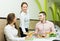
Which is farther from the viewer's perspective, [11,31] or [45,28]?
[45,28]

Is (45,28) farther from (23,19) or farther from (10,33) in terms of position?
(10,33)

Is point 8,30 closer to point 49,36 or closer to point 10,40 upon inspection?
point 10,40

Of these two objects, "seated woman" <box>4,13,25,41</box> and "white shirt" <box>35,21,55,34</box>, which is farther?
"white shirt" <box>35,21,55,34</box>

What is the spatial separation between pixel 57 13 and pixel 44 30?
1467 millimetres

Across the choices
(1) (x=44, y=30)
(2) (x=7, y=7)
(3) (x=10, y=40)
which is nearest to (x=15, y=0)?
(2) (x=7, y=7)

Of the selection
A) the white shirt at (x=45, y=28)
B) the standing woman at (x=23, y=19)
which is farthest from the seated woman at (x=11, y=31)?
the white shirt at (x=45, y=28)

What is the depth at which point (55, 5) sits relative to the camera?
486 centimetres

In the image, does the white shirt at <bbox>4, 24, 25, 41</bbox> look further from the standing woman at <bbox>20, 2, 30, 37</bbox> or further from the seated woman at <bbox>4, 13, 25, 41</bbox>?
the standing woman at <bbox>20, 2, 30, 37</bbox>

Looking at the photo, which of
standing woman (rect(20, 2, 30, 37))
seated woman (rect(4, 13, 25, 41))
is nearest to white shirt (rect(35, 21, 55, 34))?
standing woman (rect(20, 2, 30, 37))

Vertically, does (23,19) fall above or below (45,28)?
above

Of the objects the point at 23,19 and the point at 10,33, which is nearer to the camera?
the point at 10,33

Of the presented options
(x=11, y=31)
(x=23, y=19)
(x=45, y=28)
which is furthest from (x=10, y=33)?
(x=45, y=28)

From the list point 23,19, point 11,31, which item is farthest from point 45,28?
point 11,31

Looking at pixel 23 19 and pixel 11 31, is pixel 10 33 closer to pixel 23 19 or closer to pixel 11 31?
pixel 11 31
